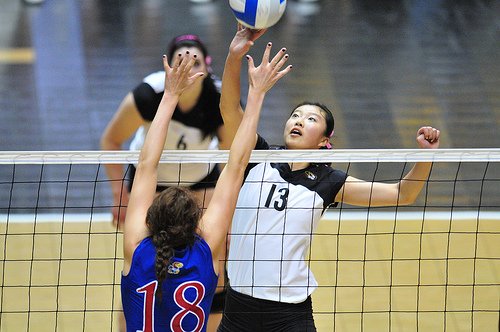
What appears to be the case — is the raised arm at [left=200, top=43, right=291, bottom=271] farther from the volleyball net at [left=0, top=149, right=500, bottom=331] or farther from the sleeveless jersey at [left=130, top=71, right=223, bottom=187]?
the sleeveless jersey at [left=130, top=71, right=223, bottom=187]

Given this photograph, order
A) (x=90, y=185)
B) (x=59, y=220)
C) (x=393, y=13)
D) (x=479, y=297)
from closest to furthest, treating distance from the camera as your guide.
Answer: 1. (x=479, y=297)
2. (x=59, y=220)
3. (x=90, y=185)
4. (x=393, y=13)

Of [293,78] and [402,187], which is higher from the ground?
[402,187]

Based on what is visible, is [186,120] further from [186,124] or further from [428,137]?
[428,137]

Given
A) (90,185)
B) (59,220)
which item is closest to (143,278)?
(59,220)

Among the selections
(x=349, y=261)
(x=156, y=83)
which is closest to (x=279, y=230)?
(x=156, y=83)

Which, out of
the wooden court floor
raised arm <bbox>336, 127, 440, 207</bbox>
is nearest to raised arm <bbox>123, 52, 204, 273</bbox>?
raised arm <bbox>336, 127, 440, 207</bbox>

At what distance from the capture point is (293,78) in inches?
345

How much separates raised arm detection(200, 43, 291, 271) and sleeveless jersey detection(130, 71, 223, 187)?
1.81 meters

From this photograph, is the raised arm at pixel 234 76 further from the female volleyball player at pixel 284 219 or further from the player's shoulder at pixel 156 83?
the player's shoulder at pixel 156 83

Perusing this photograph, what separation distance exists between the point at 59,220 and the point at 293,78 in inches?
116

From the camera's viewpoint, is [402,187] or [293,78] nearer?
[402,187]

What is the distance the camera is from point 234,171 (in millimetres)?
3174

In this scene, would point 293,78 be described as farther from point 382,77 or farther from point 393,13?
point 393,13

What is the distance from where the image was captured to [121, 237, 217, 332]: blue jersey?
2980 mm
